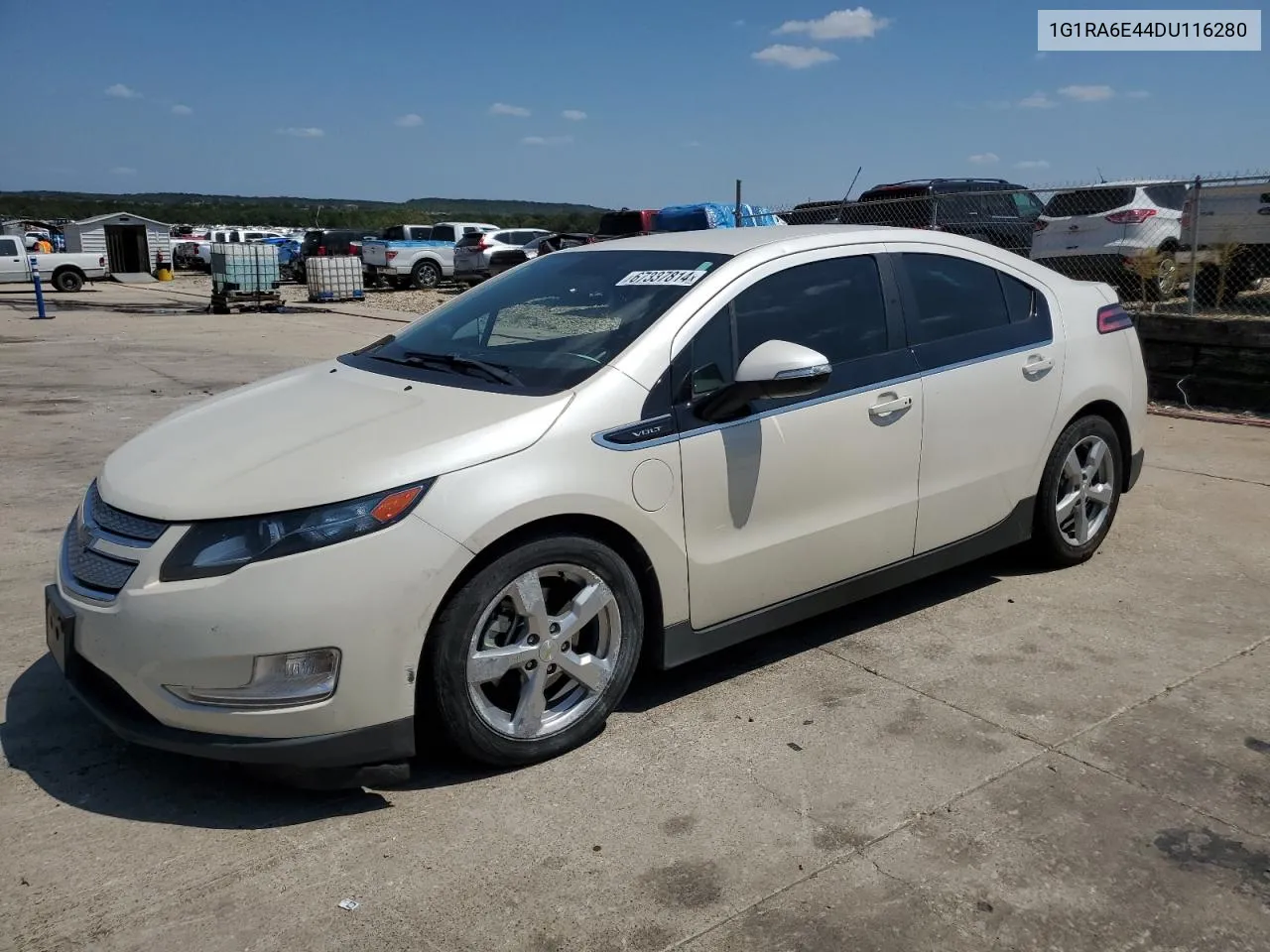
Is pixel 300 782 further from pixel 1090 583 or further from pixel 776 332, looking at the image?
pixel 1090 583

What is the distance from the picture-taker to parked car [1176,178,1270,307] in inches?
411

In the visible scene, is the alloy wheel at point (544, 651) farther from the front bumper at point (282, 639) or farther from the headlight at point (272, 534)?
A: the headlight at point (272, 534)

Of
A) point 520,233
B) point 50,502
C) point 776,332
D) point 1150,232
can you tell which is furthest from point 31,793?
point 520,233

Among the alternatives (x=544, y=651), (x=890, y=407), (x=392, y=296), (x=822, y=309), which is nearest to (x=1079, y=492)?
(x=890, y=407)

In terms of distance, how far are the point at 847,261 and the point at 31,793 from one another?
3.29m

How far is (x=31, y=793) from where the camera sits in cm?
324

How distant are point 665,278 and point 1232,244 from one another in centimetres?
866

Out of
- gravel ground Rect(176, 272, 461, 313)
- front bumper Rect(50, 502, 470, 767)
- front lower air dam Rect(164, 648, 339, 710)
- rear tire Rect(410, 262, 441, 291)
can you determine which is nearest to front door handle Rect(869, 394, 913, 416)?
front bumper Rect(50, 502, 470, 767)

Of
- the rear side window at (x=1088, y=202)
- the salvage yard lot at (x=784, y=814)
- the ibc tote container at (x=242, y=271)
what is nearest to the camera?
the salvage yard lot at (x=784, y=814)

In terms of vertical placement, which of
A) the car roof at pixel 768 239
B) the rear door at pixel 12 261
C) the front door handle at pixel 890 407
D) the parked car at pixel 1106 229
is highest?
the rear door at pixel 12 261

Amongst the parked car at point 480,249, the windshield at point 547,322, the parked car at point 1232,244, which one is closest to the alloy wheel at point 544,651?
the windshield at point 547,322

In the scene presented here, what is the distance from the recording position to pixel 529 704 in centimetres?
329

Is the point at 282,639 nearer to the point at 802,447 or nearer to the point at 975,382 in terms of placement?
the point at 802,447

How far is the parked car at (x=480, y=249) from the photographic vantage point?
28953 millimetres
